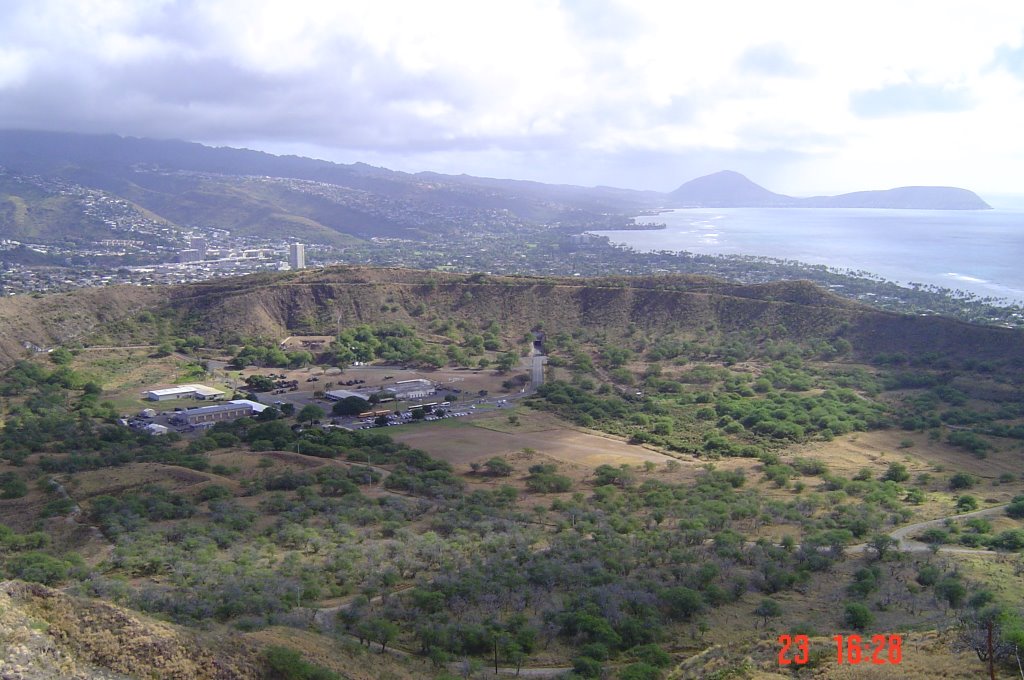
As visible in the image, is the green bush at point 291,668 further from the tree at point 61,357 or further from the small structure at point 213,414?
the tree at point 61,357

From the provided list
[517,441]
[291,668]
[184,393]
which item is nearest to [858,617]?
[291,668]

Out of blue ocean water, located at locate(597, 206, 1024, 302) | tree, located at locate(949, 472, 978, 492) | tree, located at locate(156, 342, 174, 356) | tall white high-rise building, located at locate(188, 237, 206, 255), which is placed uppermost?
blue ocean water, located at locate(597, 206, 1024, 302)

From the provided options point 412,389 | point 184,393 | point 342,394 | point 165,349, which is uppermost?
point 165,349

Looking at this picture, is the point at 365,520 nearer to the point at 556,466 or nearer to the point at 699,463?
the point at 556,466

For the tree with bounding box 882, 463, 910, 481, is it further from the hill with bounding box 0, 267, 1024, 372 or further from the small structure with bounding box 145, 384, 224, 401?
the small structure with bounding box 145, 384, 224, 401

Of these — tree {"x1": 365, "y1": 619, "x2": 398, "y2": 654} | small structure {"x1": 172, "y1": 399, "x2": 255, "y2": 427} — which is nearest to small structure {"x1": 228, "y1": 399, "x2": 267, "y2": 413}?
small structure {"x1": 172, "y1": 399, "x2": 255, "y2": 427}

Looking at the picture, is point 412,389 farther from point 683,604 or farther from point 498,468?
point 683,604
